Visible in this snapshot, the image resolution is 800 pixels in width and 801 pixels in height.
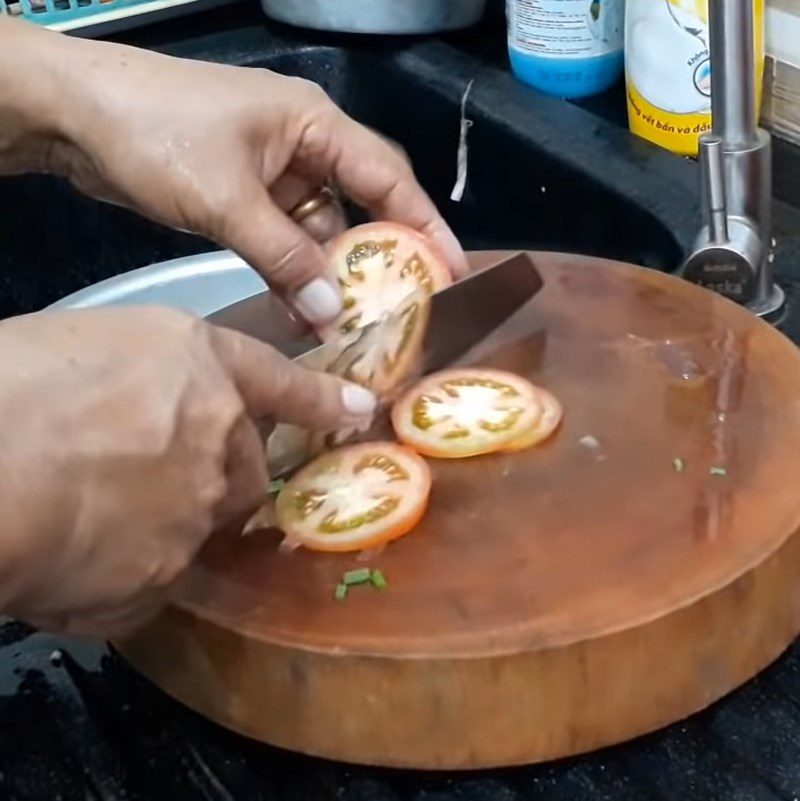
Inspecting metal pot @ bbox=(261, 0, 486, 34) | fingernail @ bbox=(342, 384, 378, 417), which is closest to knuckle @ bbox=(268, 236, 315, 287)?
fingernail @ bbox=(342, 384, 378, 417)

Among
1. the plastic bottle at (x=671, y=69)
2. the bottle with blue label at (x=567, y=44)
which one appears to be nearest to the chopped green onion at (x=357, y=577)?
the plastic bottle at (x=671, y=69)

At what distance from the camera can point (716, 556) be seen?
610mm

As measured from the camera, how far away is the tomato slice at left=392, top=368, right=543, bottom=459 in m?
0.72

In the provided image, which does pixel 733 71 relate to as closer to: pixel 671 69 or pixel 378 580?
pixel 671 69

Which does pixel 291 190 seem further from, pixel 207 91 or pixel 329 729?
pixel 329 729

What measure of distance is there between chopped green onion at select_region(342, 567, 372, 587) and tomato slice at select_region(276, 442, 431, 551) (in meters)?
0.02

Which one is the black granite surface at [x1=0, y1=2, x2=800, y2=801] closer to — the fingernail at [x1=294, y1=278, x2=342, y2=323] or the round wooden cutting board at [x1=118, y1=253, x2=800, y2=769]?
the round wooden cutting board at [x1=118, y1=253, x2=800, y2=769]

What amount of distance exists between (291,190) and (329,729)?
1.21ft

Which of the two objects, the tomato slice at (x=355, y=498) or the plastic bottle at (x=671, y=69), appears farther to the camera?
the plastic bottle at (x=671, y=69)

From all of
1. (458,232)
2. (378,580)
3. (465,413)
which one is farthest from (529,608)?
(458,232)

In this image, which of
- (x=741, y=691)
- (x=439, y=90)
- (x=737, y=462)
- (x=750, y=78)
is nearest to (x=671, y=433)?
(x=737, y=462)

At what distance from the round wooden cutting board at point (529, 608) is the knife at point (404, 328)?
6 cm

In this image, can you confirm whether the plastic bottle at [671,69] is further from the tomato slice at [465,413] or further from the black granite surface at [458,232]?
the tomato slice at [465,413]

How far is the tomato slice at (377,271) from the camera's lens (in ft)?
2.62
